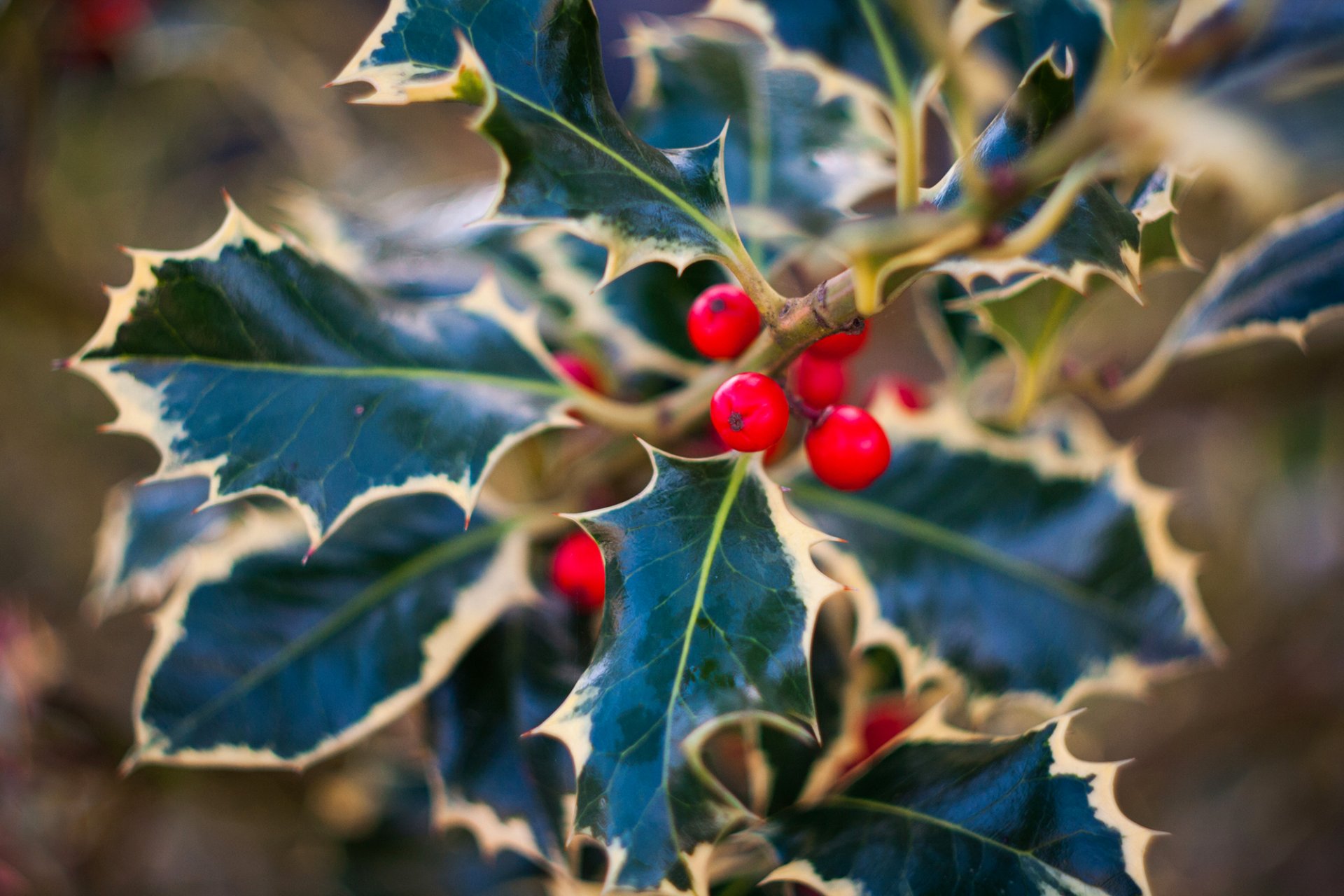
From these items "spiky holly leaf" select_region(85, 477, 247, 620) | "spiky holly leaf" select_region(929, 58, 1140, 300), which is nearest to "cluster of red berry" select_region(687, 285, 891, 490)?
"spiky holly leaf" select_region(929, 58, 1140, 300)

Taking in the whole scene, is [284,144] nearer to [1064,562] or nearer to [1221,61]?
[1064,562]

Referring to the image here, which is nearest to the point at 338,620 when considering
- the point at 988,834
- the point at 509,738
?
the point at 509,738

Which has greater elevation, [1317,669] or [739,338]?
[739,338]

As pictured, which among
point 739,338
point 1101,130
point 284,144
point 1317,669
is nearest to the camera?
point 1101,130

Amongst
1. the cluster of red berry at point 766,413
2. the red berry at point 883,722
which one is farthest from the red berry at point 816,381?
the red berry at point 883,722

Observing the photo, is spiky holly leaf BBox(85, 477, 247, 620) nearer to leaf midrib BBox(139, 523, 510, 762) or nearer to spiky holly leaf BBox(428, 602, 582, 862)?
leaf midrib BBox(139, 523, 510, 762)

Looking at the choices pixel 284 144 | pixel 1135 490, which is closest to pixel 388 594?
pixel 1135 490
